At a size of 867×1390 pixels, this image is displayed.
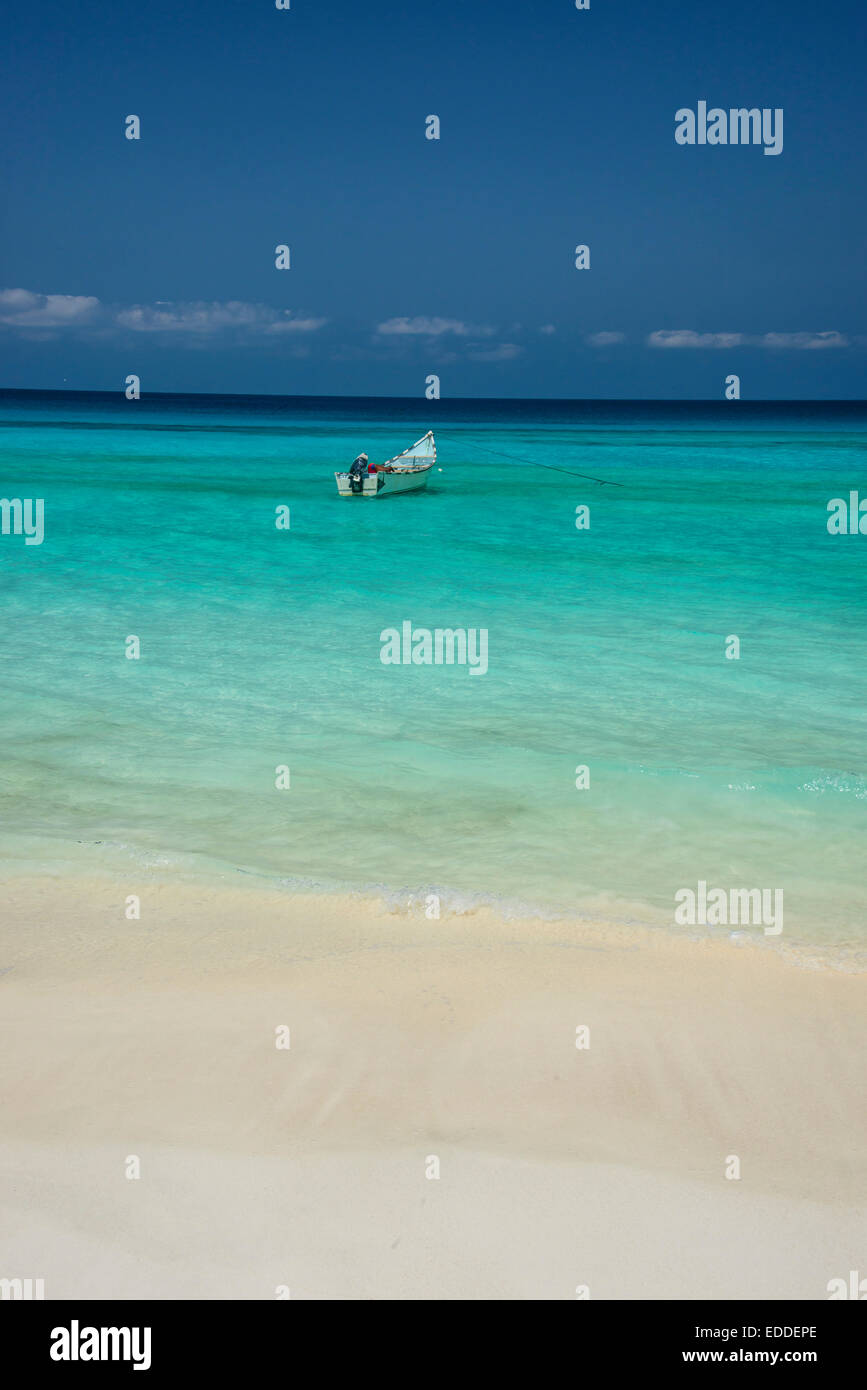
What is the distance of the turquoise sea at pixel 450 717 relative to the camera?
22.3ft

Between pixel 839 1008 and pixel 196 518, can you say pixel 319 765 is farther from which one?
pixel 196 518

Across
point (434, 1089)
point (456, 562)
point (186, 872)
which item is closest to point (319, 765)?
point (186, 872)

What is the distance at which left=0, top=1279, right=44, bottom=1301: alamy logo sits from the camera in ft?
10.6

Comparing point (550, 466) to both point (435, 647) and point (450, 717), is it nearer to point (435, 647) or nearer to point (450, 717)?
point (435, 647)

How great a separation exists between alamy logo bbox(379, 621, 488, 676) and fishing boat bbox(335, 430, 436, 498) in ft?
61.8

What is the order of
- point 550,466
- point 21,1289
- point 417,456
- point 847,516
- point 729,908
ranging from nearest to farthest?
point 21,1289, point 729,908, point 847,516, point 417,456, point 550,466

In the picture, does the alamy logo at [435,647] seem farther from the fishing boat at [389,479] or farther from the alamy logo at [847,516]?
the fishing boat at [389,479]

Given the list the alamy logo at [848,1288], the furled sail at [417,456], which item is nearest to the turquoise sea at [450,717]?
the alamy logo at [848,1288]

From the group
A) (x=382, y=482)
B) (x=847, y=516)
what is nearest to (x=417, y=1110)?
(x=382, y=482)

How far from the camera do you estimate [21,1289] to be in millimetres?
3258

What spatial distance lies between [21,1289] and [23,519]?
25.7 m

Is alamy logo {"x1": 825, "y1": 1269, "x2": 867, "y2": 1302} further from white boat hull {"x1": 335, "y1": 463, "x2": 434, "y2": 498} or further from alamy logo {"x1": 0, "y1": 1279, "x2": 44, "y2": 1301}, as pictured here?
white boat hull {"x1": 335, "y1": 463, "x2": 434, "y2": 498}

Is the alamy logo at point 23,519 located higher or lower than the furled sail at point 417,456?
lower

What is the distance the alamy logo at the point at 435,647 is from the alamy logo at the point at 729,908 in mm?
5455
